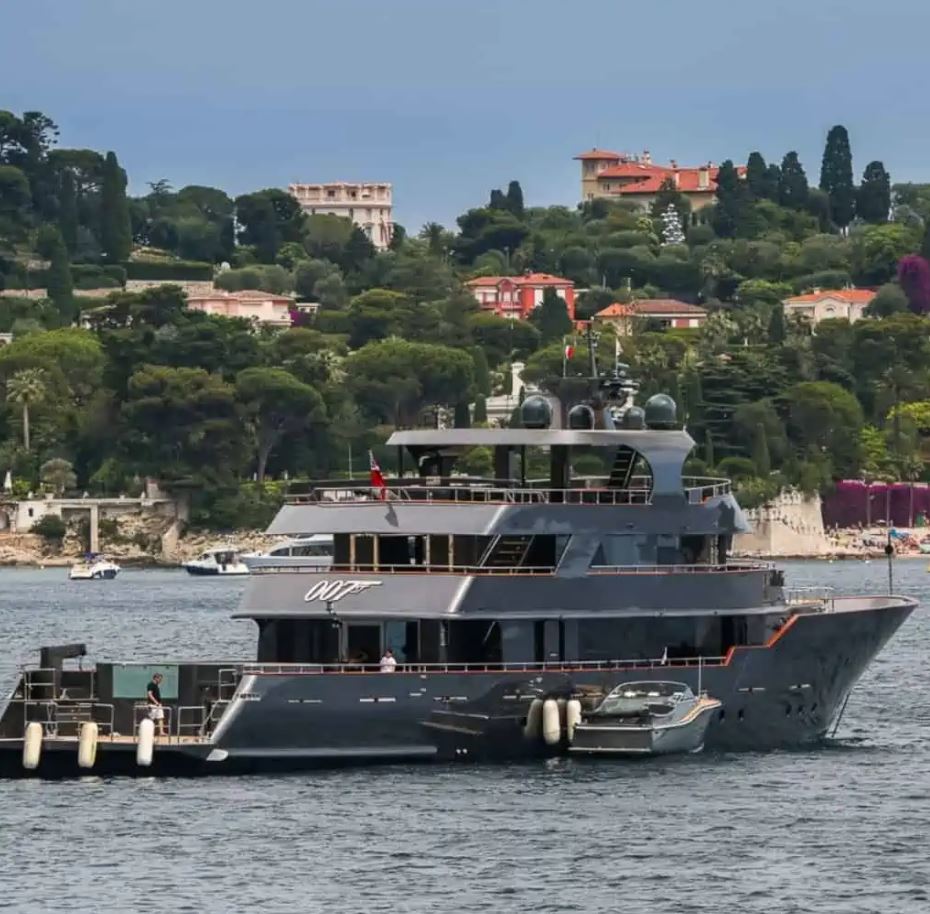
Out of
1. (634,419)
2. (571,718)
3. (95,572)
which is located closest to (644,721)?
(571,718)

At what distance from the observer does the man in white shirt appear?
59.9m

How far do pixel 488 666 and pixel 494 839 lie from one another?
670 centimetres

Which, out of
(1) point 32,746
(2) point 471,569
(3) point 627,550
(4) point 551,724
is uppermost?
(3) point 627,550

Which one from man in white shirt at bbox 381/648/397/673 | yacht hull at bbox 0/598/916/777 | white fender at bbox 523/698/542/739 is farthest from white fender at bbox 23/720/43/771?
white fender at bbox 523/698/542/739

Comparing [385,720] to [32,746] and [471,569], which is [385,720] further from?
[32,746]

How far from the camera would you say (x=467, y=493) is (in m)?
62.5

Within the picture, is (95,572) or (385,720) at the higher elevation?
(95,572)

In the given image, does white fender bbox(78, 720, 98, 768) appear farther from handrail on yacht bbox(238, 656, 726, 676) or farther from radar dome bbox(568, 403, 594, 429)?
radar dome bbox(568, 403, 594, 429)

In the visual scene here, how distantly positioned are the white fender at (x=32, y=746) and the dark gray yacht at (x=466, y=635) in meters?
0.03

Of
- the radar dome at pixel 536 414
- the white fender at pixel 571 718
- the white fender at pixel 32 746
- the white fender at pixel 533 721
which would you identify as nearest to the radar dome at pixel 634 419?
the radar dome at pixel 536 414

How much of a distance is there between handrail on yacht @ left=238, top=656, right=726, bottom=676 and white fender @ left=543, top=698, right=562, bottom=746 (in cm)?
69

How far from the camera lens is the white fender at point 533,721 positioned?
61094 millimetres

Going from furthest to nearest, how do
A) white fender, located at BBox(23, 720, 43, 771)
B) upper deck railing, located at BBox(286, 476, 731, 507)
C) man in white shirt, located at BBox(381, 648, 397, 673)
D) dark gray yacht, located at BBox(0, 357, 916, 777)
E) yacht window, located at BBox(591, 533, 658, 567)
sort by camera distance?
yacht window, located at BBox(591, 533, 658, 567) < upper deck railing, located at BBox(286, 476, 731, 507) < man in white shirt, located at BBox(381, 648, 397, 673) < dark gray yacht, located at BBox(0, 357, 916, 777) < white fender, located at BBox(23, 720, 43, 771)

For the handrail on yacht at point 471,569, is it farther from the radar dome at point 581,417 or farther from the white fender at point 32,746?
the white fender at point 32,746
